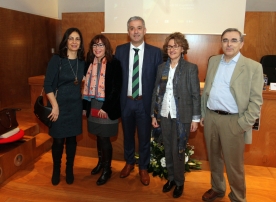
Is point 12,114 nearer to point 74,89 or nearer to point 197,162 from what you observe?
point 74,89

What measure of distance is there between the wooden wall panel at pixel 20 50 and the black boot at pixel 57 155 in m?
2.52

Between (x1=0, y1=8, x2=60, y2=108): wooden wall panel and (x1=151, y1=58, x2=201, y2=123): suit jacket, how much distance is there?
344cm

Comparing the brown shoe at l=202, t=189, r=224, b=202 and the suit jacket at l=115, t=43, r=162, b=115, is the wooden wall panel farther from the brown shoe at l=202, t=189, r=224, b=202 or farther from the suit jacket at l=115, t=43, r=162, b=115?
the brown shoe at l=202, t=189, r=224, b=202

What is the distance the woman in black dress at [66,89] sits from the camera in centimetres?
203

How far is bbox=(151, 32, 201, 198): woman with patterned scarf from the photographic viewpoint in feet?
6.20

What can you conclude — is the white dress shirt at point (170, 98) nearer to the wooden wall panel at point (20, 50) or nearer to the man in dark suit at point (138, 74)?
the man in dark suit at point (138, 74)

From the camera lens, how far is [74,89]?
2.12 metres

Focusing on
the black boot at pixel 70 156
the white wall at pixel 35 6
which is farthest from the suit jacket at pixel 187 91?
the white wall at pixel 35 6

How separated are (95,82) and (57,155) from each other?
0.77m

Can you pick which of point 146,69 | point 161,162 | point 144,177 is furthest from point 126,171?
point 146,69

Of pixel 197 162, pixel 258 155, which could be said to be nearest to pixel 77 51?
pixel 197 162

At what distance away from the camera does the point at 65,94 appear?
2090 millimetres

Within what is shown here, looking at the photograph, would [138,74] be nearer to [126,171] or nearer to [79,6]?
[126,171]

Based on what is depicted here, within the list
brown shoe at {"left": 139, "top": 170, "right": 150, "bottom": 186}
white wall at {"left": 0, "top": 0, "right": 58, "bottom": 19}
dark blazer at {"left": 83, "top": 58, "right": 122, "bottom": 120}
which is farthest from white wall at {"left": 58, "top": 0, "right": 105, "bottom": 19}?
brown shoe at {"left": 139, "top": 170, "right": 150, "bottom": 186}
